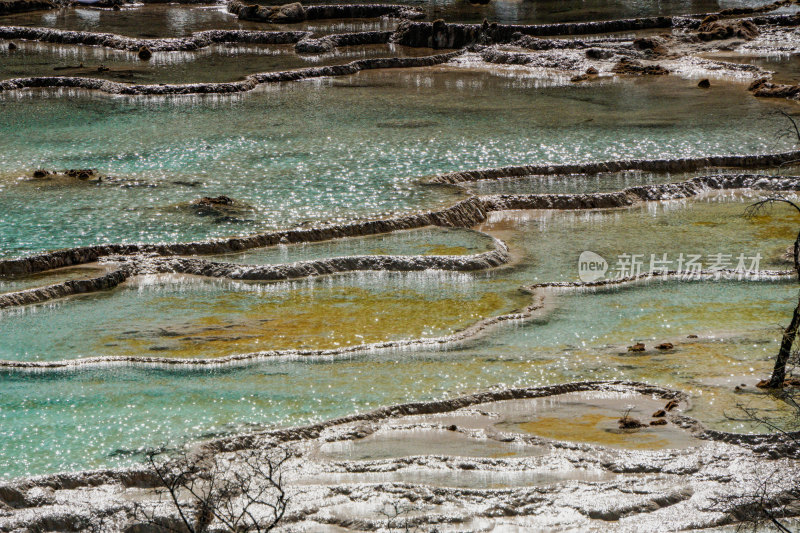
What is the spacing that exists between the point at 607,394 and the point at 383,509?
3.19 metres

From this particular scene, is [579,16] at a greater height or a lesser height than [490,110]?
greater

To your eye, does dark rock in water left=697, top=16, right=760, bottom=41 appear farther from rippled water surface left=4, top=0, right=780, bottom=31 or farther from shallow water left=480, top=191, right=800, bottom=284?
shallow water left=480, top=191, right=800, bottom=284

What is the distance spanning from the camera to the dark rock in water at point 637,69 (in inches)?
983

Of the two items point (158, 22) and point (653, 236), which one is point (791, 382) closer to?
point (653, 236)

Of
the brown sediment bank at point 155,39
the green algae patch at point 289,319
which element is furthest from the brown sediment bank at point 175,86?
the green algae patch at point 289,319

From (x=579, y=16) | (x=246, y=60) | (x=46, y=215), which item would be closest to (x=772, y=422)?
(x=46, y=215)

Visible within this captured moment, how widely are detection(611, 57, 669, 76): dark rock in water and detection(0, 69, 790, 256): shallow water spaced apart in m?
0.85

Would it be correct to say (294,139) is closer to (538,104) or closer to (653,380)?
(538,104)

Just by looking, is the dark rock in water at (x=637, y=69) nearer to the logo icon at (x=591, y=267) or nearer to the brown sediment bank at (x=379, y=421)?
the logo icon at (x=591, y=267)

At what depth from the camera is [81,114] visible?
21797 millimetres

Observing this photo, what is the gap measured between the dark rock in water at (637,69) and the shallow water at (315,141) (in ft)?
2.80

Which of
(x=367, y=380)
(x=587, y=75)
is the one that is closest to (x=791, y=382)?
(x=367, y=380)

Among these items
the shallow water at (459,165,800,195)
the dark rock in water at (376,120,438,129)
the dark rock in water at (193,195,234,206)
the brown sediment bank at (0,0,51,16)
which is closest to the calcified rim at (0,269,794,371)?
the shallow water at (459,165,800,195)

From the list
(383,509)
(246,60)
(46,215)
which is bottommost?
(383,509)
